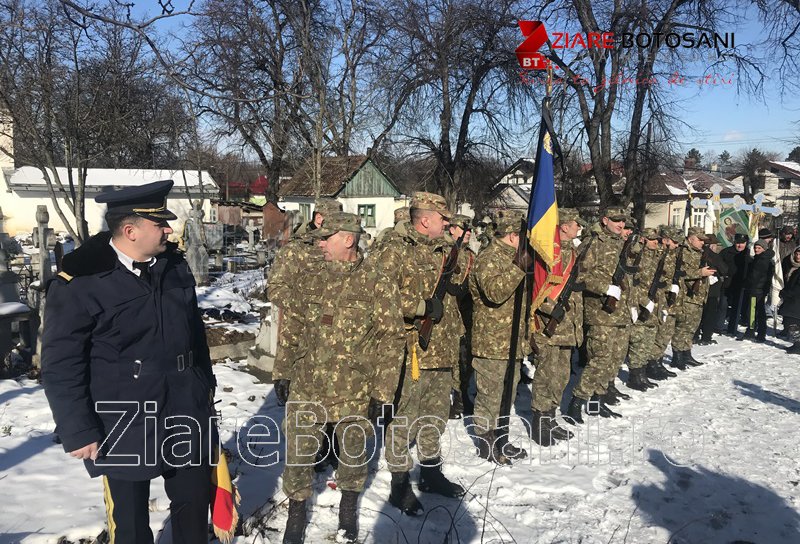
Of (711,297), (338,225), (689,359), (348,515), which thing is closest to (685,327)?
(689,359)

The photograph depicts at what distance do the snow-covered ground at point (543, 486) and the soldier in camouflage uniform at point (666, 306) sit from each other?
1.81m

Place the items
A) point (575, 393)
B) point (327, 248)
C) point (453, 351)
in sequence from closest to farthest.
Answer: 1. point (327, 248)
2. point (453, 351)
3. point (575, 393)

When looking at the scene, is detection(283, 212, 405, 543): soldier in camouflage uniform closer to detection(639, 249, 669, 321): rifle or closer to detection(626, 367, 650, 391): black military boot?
detection(639, 249, 669, 321): rifle

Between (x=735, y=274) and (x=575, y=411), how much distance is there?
24.4 ft

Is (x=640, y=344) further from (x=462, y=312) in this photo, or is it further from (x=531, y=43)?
(x=531, y=43)

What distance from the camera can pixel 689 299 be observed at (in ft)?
30.4

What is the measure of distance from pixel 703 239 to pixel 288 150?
685 cm

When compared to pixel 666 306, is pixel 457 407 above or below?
below

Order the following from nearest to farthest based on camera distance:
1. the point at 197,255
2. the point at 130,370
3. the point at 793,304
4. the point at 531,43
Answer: the point at 130,370 → the point at 793,304 → the point at 197,255 → the point at 531,43

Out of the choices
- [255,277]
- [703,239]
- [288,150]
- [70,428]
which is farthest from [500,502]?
[255,277]

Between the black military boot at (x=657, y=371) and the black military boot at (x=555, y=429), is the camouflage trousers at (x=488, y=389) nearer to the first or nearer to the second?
the black military boot at (x=555, y=429)

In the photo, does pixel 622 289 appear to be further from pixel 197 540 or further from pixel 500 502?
pixel 197 540

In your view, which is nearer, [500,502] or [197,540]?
[197,540]

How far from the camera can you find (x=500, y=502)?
14.6 feet
